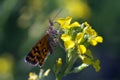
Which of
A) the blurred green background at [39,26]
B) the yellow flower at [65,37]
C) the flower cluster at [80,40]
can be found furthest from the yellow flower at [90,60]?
the blurred green background at [39,26]

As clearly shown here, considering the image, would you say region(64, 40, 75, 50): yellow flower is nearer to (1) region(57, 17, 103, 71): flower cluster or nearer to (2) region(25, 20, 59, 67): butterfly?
(1) region(57, 17, 103, 71): flower cluster

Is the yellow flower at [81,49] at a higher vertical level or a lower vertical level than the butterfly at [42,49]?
lower

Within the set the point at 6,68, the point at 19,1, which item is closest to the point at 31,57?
the point at 6,68

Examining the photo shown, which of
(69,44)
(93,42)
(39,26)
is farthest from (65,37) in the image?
→ (39,26)

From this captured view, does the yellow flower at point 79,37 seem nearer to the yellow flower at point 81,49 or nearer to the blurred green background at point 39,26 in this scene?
the yellow flower at point 81,49

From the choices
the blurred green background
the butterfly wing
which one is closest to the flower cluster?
the butterfly wing

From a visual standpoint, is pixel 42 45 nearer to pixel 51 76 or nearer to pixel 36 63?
pixel 36 63

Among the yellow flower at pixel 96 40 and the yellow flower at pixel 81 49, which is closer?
the yellow flower at pixel 81 49
